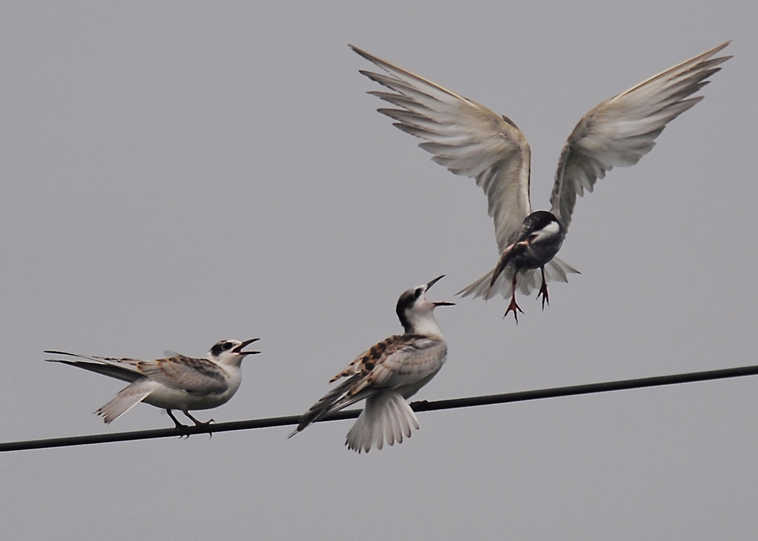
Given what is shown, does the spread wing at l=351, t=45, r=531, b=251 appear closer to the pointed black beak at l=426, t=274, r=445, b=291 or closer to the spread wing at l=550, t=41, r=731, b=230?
the spread wing at l=550, t=41, r=731, b=230

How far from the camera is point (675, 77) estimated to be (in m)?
14.2

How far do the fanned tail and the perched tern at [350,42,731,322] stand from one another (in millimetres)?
3127

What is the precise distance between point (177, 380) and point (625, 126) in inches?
204

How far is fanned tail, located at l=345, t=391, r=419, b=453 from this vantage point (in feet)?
37.3

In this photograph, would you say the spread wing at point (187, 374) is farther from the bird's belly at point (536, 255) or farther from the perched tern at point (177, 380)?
the bird's belly at point (536, 255)

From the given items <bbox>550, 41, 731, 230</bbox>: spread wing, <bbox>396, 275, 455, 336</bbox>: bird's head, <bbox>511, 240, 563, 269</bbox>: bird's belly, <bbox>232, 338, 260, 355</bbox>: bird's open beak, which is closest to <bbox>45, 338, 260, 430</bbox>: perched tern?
<bbox>232, 338, 260, 355</bbox>: bird's open beak

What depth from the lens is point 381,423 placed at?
11484mm

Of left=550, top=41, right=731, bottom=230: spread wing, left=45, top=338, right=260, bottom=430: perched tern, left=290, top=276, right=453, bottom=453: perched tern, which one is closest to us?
left=290, top=276, right=453, bottom=453: perched tern

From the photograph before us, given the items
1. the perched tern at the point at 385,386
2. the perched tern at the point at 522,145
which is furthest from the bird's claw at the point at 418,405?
the perched tern at the point at 522,145

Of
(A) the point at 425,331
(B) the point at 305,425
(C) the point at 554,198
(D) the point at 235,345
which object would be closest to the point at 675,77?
(C) the point at 554,198

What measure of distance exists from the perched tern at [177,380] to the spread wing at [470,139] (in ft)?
9.80

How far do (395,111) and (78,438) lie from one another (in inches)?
235

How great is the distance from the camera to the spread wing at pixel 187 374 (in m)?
12.5

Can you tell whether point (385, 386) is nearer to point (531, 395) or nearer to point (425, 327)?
point (425, 327)
